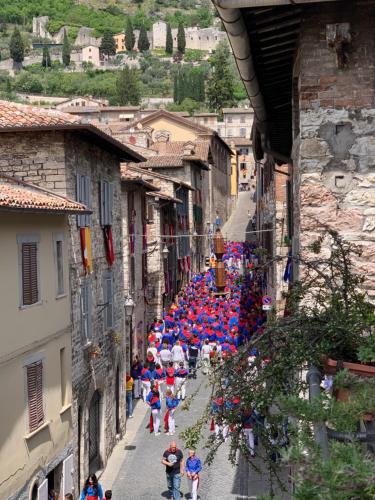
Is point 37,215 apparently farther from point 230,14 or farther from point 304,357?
point 304,357

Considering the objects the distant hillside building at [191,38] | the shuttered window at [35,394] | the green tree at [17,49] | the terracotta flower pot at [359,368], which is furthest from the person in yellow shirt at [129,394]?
the distant hillside building at [191,38]

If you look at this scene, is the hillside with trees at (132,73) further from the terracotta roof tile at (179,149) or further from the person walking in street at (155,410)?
the person walking in street at (155,410)

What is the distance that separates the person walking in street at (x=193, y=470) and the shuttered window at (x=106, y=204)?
271 inches

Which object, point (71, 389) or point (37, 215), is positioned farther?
point (71, 389)

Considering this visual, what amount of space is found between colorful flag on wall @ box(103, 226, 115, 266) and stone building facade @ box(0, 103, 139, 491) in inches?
3.2

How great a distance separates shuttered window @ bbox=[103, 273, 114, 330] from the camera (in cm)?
1991

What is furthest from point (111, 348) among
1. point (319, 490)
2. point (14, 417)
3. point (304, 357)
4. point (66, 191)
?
point (319, 490)

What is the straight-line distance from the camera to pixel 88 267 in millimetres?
17609

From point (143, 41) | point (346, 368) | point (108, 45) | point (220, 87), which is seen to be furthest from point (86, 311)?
point (108, 45)

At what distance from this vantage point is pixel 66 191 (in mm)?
16000

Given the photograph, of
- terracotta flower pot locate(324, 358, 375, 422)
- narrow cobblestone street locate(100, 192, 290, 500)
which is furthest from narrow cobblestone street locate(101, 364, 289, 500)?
terracotta flower pot locate(324, 358, 375, 422)

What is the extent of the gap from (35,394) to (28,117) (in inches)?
220

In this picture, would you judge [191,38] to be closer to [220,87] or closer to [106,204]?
[220,87]

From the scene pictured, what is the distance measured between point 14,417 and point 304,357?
8825 mm
